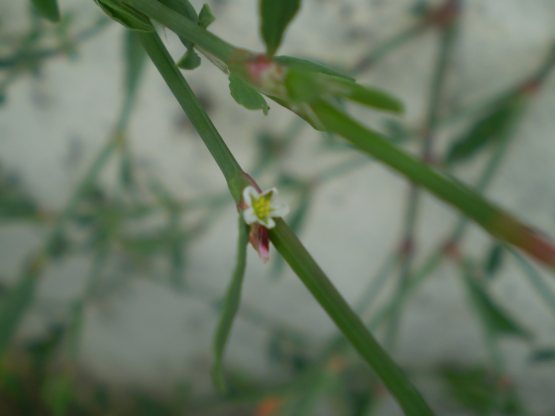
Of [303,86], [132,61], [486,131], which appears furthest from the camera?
[486,131]

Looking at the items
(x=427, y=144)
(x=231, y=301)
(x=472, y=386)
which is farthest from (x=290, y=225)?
(x=231, y=301)

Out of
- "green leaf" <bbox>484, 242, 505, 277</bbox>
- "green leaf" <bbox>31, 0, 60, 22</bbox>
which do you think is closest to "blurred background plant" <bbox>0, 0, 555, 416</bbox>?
"green leaf" <bbox>484, 242, 505, 277</bbox>

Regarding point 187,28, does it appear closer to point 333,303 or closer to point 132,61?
point 333,303

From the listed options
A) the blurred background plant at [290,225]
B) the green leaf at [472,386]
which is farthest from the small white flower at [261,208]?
the green leaf at [472,386]

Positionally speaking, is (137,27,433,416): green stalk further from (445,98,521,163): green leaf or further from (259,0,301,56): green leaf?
(445,98,521,163): green leaf

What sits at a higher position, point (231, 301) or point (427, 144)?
point (427, 144)

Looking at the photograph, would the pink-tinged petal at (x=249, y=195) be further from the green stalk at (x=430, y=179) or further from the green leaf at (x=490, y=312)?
the green leaf at (x=490, y=312)
